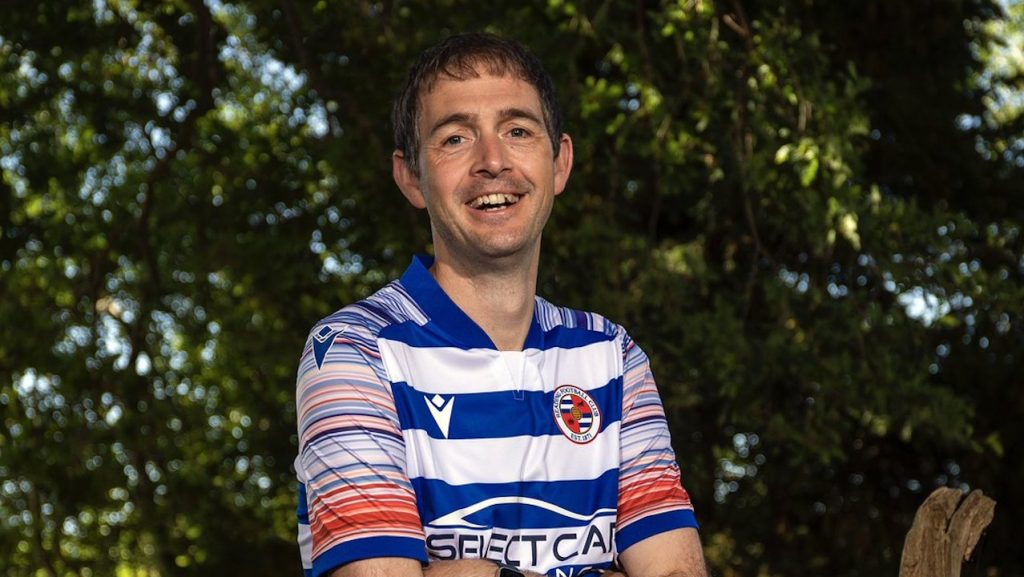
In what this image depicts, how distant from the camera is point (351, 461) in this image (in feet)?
8.21

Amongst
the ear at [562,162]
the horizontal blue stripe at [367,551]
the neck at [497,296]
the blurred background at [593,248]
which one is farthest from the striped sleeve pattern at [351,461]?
the blurred background at [593,248]

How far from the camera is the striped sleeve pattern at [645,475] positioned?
9.19 feet

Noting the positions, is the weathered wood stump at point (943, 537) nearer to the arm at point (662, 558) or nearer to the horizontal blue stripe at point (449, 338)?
the arm at point (662, 558)

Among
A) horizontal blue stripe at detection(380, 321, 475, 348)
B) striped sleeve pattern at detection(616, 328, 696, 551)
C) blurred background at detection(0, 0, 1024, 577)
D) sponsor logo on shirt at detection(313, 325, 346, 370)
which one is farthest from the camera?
blurred background at detection(0, 0, 1024, 577)

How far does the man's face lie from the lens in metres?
2.77

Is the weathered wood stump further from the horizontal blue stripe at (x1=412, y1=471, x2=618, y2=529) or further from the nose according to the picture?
the nose

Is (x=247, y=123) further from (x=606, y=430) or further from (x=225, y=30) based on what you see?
(x=606, y=430)

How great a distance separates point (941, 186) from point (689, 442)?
94.4 inches

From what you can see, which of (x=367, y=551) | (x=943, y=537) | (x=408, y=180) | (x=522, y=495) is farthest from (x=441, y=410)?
(x=943, y=537)

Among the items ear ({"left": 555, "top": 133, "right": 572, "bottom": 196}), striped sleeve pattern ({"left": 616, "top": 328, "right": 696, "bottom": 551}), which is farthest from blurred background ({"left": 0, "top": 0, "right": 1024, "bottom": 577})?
striped sleeve pattern ({"left": 616, "top": 328, "right": 696, "bottom": 551})

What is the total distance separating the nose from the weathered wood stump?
1.50 m

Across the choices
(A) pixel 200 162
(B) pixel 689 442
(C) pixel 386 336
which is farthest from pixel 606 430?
(A) pixel 200 162

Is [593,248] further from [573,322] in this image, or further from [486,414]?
[486,414]

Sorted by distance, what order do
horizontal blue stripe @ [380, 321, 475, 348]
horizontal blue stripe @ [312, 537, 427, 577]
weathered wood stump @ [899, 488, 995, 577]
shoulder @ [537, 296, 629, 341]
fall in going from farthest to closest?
weathered wood stump @ [899, 488, 995, 577]
shoulder @ [537, 296, 629, 341]
horizontal blue stripe @ [380, 321, 475, 348]
horizontal blue stripe @ [312, 537, 427, 577]
